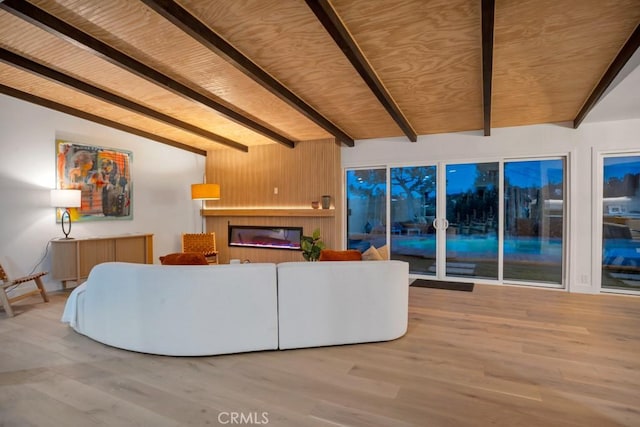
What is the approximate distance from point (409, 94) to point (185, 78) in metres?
2.86

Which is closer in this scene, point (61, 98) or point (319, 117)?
point (61, 98)

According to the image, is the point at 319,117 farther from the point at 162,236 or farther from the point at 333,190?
the point at 162,236

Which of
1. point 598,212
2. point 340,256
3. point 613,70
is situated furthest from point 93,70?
point 598,212

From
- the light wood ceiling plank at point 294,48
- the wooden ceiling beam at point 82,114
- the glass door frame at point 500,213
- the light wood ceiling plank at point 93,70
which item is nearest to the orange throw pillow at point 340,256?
the glass door frame at point 500,213

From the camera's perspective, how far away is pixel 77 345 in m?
3.00

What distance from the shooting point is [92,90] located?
439 cm

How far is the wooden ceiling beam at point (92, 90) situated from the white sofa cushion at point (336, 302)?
3709 mm

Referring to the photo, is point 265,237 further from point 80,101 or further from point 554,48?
point 554,48

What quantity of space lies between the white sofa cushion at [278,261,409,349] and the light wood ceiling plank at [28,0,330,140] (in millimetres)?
2420

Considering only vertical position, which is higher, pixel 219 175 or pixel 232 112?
pixel 232 112

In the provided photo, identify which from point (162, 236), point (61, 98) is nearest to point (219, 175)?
point (162, 236)

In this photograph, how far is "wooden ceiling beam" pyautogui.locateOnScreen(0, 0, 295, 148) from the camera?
2811 mm

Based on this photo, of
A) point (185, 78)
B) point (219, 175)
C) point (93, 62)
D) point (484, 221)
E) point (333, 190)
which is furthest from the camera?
point (219, 175)

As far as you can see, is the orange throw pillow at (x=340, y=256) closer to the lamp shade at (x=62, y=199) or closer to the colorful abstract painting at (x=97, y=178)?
the lamp shade at (x=62, y=199)
